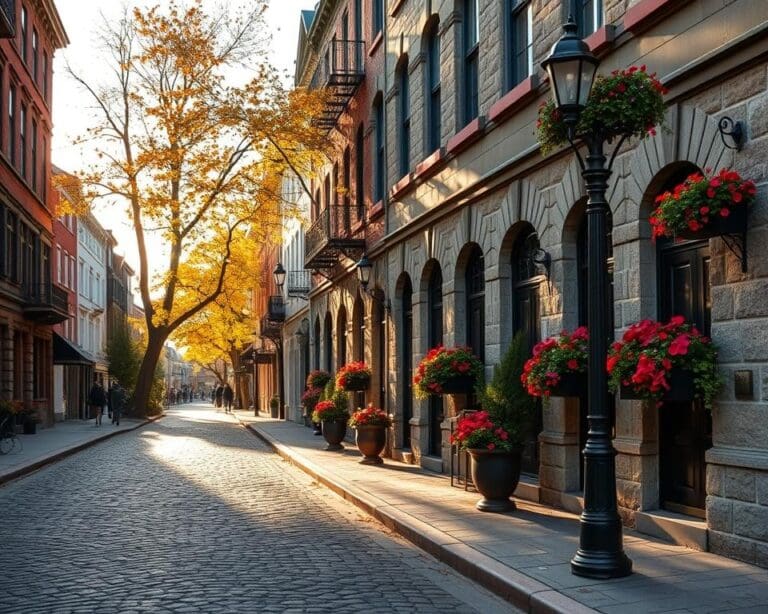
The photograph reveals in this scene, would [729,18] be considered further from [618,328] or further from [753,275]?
[618,328]

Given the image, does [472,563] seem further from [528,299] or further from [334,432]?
[334,432]

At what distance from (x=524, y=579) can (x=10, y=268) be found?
2655cm

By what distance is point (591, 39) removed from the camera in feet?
33.3

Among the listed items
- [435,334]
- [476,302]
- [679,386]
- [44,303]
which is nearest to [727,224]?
[679,386]

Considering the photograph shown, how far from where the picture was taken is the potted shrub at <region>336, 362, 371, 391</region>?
20406 millimetres

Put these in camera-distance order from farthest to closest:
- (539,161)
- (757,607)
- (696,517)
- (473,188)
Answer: (473,188) < (539,161) < (696,517) < (757,607)

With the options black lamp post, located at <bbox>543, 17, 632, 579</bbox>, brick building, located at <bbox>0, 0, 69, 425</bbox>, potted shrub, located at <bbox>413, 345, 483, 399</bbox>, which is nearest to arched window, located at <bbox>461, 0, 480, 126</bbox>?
potted shrub, located at <bbox>413, 345, 483, 399</bbox>

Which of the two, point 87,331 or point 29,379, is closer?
point 29,379

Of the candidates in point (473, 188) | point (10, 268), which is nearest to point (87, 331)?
point (10, 268)

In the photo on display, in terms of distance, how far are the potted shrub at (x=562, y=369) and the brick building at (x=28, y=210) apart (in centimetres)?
2088

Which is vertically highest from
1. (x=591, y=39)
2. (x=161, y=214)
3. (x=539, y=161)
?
(x=161, y=214)

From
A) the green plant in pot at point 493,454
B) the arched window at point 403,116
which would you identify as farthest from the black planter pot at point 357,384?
the green plant in pot at point 493,454

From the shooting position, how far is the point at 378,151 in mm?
21125

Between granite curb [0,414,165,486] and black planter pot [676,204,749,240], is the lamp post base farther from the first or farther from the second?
granite curb [0,414,165,486]
